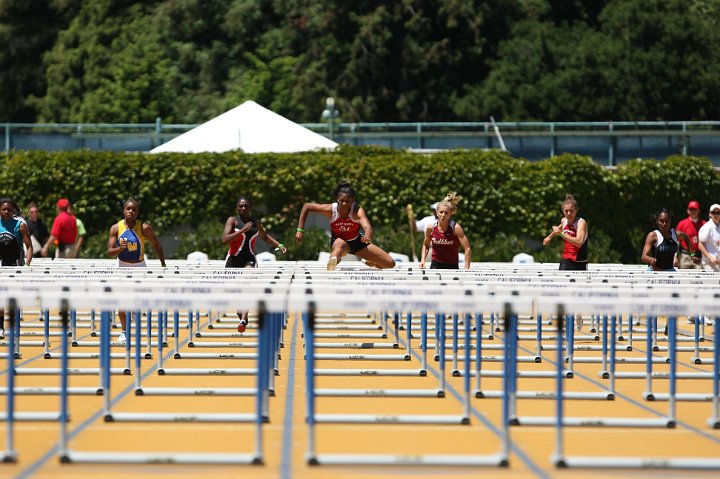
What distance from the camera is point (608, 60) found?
56312 mm

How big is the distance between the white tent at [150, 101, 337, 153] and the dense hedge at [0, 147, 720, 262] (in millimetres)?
2975

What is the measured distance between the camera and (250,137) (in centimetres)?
2767

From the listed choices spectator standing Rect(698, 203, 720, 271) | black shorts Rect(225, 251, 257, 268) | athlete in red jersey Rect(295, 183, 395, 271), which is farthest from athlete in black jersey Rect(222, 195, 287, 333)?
spectator standing Rect(698, 203, 720, 271)

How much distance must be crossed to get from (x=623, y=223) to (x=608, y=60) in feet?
83.5

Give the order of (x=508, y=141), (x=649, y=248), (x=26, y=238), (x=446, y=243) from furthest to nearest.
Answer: (x=508, y=141), (x=649, y=248), (x=26, y=238), (x=446, y=243)

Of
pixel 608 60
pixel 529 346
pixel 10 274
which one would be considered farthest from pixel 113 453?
pixel 608 60

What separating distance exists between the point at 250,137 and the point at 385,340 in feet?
37.2

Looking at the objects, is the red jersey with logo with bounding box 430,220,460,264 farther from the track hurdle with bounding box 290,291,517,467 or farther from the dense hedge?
the dense hedge

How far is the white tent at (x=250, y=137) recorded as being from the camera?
89.6 ft

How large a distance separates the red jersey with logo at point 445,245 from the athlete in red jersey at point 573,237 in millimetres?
1306

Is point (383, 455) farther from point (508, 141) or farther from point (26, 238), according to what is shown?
point (508, 141)

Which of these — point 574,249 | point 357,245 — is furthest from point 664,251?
point 357,245

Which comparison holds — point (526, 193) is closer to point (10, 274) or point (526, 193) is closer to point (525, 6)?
point (10, 274)

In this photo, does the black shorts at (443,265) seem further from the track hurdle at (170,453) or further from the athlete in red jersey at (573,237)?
the track hurdle at (170,453)
